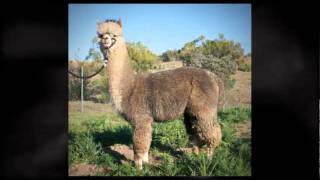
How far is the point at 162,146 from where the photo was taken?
6.70 metres

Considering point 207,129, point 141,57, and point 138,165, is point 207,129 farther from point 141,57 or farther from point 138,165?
point 141,57

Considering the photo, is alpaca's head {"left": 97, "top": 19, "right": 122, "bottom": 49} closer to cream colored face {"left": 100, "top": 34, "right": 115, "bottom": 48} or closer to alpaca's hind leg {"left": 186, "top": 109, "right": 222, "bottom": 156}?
cream colored face {"left": 100, "top": 34, "right": 115, "bottom": 48}

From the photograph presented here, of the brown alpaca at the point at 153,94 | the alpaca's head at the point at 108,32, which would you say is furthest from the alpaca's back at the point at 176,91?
the alpaca's head at the point at 108,32

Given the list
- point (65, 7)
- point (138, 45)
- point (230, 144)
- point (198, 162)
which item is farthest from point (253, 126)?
point (65, 7)

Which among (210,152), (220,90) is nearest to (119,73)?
(220,90)

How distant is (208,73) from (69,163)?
7.22 feet

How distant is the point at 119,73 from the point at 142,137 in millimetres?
881

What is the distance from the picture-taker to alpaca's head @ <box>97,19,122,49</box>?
21.0 feet

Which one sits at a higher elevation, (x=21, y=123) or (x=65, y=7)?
(x=65, y=7)

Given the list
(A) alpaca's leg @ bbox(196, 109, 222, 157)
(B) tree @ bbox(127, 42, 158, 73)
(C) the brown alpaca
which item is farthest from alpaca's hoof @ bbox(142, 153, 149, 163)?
(B) tree @ bbox(127, 42, 158, 73)

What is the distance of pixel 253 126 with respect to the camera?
6.68 metres

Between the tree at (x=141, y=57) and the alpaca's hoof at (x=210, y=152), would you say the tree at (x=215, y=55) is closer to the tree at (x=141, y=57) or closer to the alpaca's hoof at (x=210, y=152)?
the tree at (x=141, y=57)

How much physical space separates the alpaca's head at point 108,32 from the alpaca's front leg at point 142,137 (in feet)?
3.53

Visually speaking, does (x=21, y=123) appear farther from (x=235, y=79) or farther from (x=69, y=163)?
(x=235, y=79)
